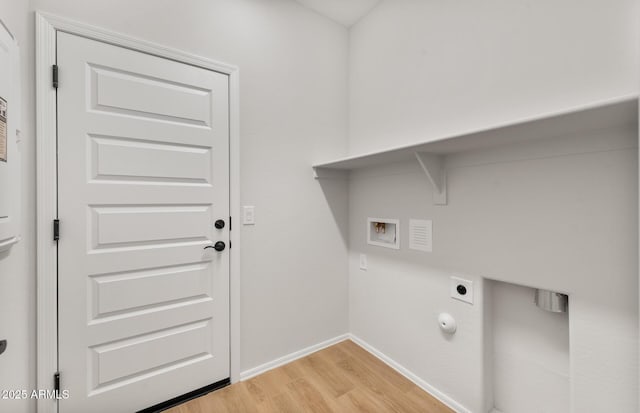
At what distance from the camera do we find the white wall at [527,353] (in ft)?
4.03

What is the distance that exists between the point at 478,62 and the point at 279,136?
127 centimetres

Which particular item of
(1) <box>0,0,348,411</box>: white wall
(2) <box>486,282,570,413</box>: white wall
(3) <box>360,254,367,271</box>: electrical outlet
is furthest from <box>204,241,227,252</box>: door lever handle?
(2) <box>486,282,570,413</box>: white wall

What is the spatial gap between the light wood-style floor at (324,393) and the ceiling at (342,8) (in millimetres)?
2662

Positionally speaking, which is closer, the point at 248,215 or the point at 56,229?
the point at 56,229

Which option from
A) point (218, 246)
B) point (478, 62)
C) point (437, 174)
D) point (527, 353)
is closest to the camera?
point (527, 353)

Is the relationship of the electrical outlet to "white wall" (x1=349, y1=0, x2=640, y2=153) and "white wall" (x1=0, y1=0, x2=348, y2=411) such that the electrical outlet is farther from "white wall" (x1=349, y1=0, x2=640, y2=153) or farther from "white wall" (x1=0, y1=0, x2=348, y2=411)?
"white wall" (x1=349, y1=0, x2=640, y2=153)

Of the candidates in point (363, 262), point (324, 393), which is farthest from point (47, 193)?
point (363, 262)

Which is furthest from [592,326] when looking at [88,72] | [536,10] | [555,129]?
[88,72]

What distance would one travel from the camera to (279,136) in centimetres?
193

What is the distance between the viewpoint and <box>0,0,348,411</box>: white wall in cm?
161

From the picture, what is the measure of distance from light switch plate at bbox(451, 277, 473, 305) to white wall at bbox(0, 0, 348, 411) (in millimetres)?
930

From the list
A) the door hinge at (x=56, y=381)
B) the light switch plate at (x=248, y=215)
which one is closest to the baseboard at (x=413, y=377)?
the light switch plate at (x=248, y=215)

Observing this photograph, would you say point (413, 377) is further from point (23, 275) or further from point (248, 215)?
point (23, 275)

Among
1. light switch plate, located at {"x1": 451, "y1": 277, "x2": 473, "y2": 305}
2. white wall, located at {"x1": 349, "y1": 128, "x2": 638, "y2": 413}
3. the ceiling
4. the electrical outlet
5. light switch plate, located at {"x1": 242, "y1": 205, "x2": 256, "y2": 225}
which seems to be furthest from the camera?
the electrical outlet
